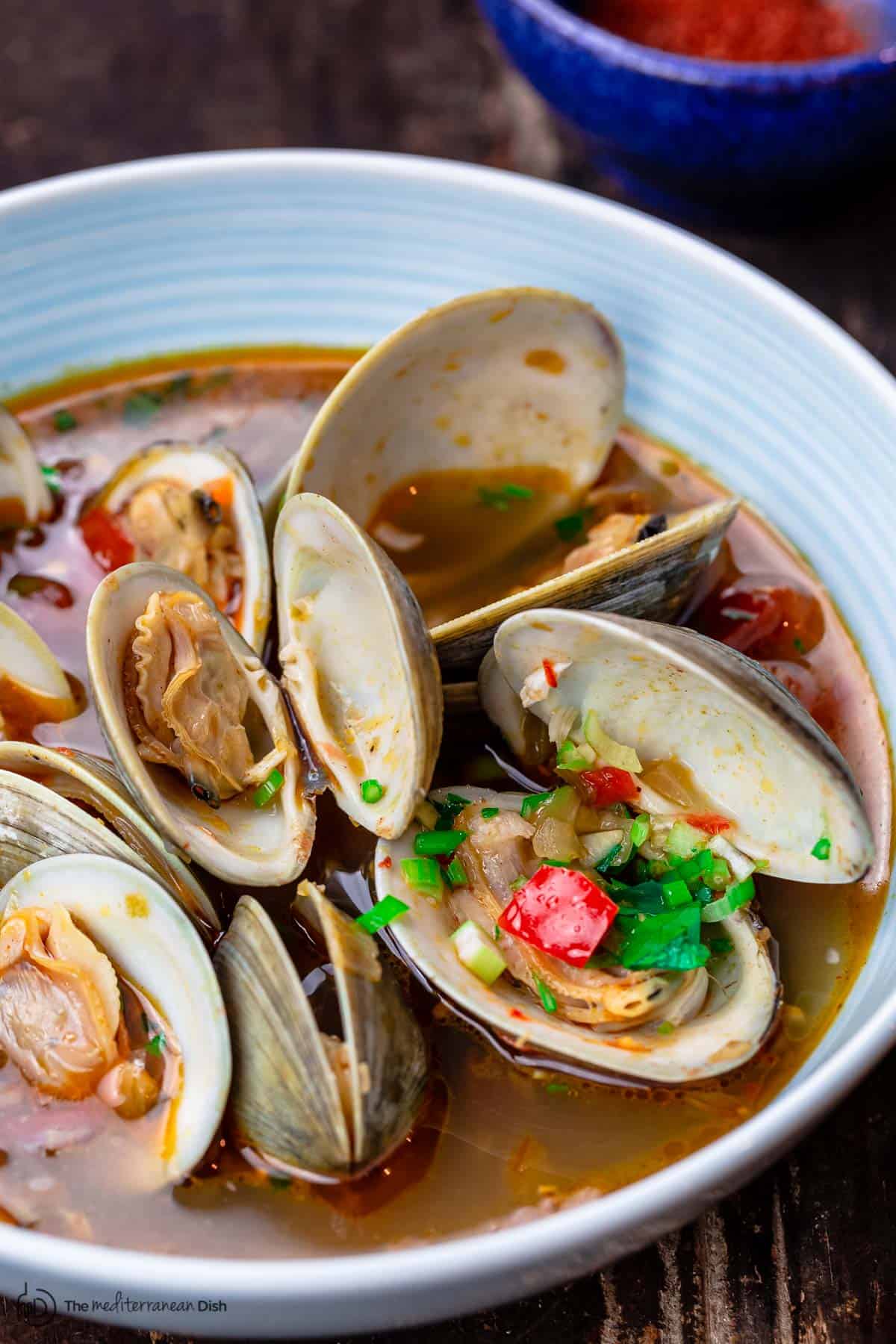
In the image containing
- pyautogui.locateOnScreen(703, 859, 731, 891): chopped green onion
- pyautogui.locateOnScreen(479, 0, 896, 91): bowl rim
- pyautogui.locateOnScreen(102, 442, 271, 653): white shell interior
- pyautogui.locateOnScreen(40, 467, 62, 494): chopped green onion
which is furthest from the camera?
pyautogui.locateOnScreen(479, 0, 896, 91): bowl rim

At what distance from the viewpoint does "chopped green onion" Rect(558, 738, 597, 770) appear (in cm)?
203

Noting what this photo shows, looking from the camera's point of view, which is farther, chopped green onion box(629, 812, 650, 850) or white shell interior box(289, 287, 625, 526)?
white shell interior box(289, 287, 625, 526)

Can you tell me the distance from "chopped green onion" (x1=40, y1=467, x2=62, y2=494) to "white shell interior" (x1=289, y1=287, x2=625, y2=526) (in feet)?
1.88

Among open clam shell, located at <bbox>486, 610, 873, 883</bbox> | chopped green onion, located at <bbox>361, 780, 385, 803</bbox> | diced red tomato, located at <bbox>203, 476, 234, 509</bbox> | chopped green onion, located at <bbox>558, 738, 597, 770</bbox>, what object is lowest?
chopped green onion, located at <bbox>361, 780, 385, 803</bbox>

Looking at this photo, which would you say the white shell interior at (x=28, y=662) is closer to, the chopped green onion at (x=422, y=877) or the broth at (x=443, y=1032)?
the broth at (x=443, y=1032)

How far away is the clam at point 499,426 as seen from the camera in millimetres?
2088

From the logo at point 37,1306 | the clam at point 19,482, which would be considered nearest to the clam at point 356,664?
the clam at point 19,482

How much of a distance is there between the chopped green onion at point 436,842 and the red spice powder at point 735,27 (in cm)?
225

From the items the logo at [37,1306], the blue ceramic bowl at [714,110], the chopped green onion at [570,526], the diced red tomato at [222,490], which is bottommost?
the logo at [37,1306]

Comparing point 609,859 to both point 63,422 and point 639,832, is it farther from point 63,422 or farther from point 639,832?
point 63,422

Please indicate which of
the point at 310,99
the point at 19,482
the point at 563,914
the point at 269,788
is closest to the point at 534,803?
the point at 563,914

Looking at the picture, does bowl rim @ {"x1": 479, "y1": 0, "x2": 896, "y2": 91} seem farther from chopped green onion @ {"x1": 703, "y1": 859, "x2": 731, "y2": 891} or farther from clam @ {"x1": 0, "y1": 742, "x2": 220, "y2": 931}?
clam @ {"x1": 0, "y1": 742, "x2": 220, "y2": 931}

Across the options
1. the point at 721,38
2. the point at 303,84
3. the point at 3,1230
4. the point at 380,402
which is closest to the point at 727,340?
the point at 380,402

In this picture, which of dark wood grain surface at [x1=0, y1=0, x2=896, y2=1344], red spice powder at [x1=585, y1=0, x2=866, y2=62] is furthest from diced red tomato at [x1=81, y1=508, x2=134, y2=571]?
red spice powder at [x1=585, y1=0, x2=866, y2=62]
